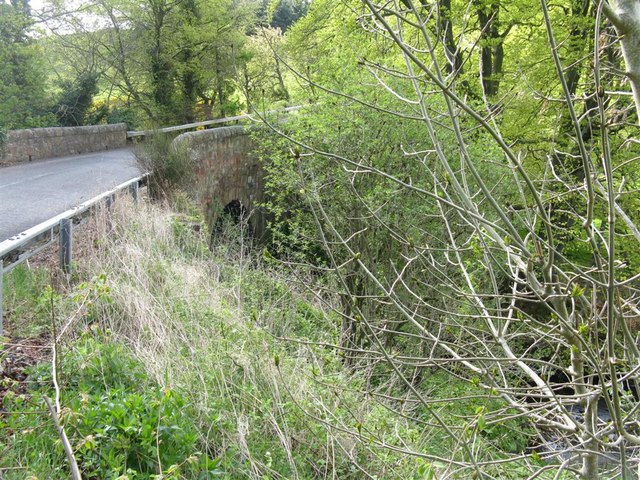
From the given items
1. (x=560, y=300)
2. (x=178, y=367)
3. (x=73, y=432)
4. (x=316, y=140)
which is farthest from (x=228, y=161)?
(x=560, y=300)

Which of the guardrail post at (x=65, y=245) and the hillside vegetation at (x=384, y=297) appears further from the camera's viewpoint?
the guardrail post at (x=65, y=245)

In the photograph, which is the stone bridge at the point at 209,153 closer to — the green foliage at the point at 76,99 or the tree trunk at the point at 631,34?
the green foliage at the point at 76,99

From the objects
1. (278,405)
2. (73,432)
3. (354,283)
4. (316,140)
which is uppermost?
(316,140)

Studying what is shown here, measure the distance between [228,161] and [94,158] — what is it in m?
4.13

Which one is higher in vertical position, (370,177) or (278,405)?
(370,177)

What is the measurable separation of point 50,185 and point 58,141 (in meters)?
6.79

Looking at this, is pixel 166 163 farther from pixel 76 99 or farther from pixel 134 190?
pixel 76 99

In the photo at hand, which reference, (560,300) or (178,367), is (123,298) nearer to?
(178,367)

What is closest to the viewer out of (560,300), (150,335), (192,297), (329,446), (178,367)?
(560,300)

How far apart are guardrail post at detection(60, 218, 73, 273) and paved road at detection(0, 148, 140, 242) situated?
1.57 metres

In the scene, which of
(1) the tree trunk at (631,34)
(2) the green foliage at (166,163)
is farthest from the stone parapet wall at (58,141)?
(1) the tree trunk at (631,34)

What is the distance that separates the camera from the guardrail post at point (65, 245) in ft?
20.3

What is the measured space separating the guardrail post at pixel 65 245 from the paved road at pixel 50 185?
157cm

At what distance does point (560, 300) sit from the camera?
6.63ft
